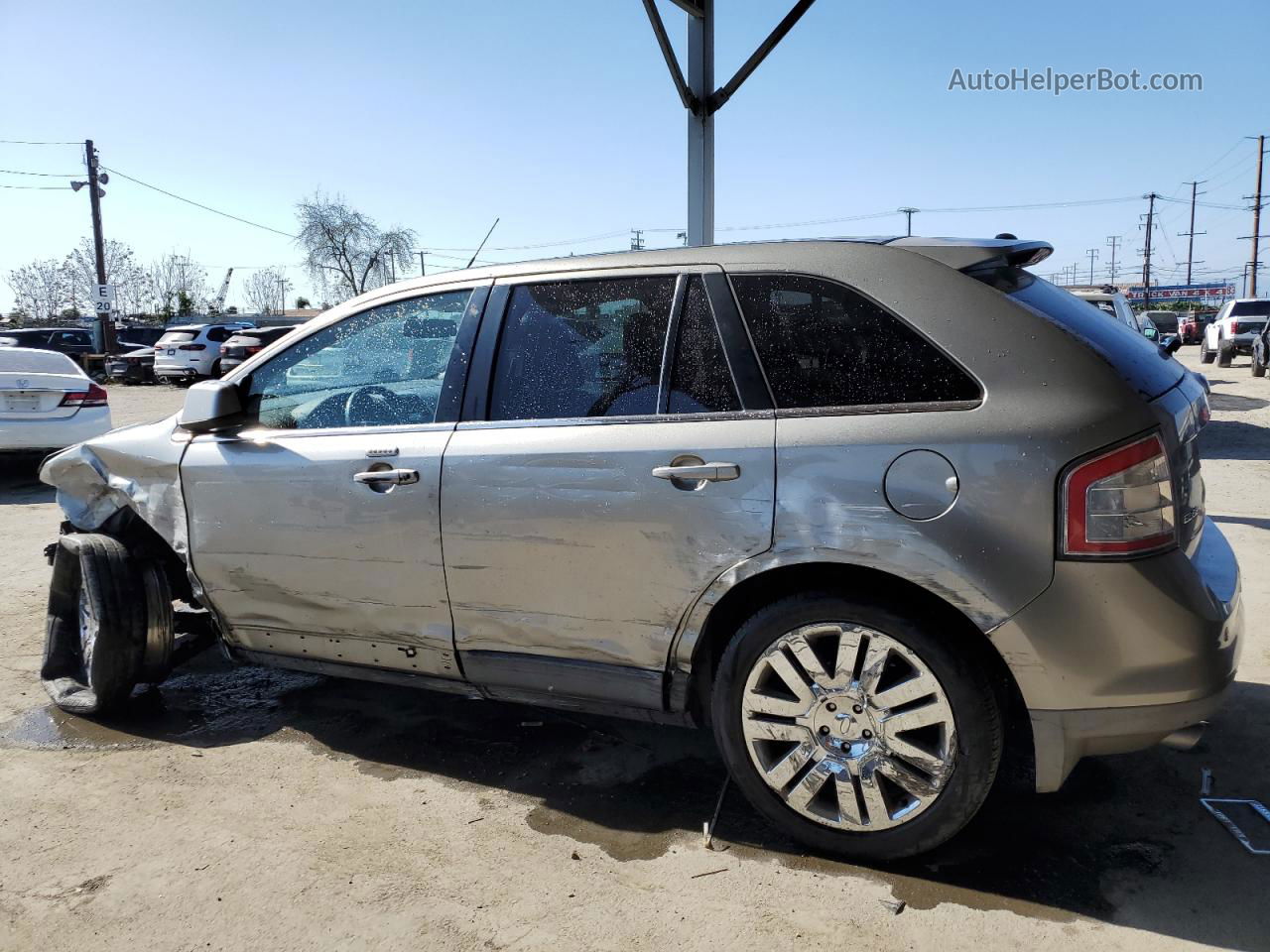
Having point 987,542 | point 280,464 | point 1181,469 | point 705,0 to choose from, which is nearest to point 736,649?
point 987,542

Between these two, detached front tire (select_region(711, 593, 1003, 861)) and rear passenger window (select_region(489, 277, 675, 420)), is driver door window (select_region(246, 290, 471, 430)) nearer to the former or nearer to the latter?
rear passenger window (select_region(489, 277, 675, 420))

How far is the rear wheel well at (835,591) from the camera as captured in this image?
253cm

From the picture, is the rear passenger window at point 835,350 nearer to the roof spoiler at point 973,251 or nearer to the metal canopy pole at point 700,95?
the roof spoiler at point 973,251

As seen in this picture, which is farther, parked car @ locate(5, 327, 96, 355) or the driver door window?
parked car @ locate(5, 327, 96, 355)

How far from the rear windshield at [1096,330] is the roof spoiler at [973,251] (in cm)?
3

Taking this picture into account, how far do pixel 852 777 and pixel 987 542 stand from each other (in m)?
0.78

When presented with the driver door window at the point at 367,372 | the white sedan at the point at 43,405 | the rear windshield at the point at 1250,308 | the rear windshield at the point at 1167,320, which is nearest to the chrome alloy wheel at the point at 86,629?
the driver door window at the point at 367,372

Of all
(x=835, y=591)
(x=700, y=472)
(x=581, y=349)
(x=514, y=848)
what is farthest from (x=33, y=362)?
(x=835, y=591)

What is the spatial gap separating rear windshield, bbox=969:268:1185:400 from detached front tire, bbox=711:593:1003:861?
0.85 metres

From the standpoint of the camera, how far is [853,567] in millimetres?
2578

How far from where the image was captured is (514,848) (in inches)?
113

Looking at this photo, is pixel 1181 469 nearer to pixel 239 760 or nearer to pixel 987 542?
pixel 987 542

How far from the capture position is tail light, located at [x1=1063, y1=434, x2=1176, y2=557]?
7.54ft

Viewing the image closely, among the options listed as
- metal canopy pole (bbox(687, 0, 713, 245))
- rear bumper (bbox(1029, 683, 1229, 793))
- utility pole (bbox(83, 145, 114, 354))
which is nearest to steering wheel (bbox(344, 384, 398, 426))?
rear bumper (bbox(1029, 683, 1229, 793))
